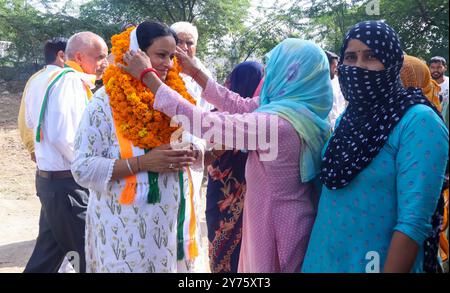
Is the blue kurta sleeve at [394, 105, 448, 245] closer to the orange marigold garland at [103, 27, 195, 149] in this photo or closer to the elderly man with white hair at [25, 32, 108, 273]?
the orange marigold garland at [103, 27, 195, 149]

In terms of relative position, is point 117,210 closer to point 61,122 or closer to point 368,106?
point 368,106

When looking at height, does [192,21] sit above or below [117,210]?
above

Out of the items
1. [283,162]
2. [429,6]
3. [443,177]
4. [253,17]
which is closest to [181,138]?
[283,162]

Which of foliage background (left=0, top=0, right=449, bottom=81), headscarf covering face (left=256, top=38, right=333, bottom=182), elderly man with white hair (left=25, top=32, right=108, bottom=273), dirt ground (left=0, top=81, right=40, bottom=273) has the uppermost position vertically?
foliage background (left=0, top=0, right=449, bottom=81)

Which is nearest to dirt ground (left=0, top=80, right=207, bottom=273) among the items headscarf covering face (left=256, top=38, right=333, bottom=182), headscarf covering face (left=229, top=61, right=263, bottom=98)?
headscarf covering face (left=229, top=61, right=263, bottom=98)

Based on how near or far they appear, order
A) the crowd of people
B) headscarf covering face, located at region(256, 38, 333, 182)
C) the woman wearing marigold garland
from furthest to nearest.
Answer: the woman wearing marigold garland < headscarf covering face, located at region(256, 38, 333, 182) < the crowd of people

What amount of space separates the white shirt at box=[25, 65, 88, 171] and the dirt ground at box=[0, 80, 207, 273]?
165 cm

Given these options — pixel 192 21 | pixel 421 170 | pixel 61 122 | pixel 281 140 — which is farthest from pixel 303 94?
pixel 192 21

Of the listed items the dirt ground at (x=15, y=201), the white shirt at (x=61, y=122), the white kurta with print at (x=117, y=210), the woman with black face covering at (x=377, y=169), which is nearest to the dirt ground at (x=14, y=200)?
the dirt ground at (x=15, y=201)

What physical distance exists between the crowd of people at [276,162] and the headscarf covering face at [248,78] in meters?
0.02

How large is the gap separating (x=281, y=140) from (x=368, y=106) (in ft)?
1.18

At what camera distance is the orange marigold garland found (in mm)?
2215

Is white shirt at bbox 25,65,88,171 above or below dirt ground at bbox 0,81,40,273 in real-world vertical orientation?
above

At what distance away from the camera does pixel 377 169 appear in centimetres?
169
